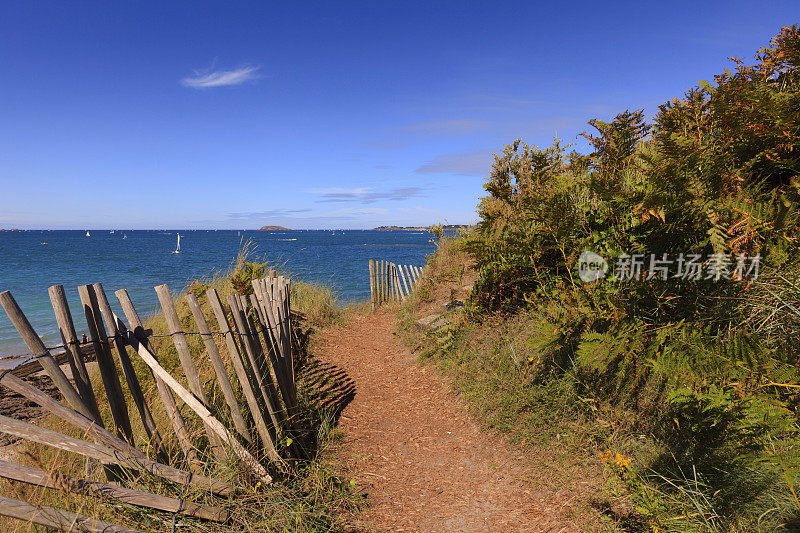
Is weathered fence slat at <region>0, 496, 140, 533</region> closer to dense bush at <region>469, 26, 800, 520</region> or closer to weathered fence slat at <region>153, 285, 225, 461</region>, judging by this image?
weathered fence slat at <region>153, 285, 225, 461</region>

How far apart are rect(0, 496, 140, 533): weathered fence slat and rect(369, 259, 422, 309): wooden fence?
10.2 meters

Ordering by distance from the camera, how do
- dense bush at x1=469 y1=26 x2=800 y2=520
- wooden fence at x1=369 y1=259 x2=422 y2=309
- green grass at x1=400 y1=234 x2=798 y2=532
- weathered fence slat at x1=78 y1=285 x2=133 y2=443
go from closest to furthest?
dense bush at x1=469 y1=26 x2=800 y2=520 → green grass at x1=400 y1=234 x2=798 y2=532 → weathered fence slat at x1=78 y1=285 x2=133 y2=443 → wooden fence at x1=369 y1=259 x2=422 y2=309

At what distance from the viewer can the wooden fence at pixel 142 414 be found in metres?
2.16

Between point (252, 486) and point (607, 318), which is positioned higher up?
point (607, 318)

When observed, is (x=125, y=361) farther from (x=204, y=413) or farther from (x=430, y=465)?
(x=430, y=465)

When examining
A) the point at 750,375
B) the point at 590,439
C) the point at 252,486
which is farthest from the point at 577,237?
the point at 252,486

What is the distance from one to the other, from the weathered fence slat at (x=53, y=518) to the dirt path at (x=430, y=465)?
1788mm

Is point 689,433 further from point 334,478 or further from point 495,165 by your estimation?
point 495,165

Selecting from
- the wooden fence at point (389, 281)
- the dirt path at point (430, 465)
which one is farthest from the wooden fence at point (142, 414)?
the wooden fence at point (389, 281)

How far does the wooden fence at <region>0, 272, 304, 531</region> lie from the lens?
2.16m

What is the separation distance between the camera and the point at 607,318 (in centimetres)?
311

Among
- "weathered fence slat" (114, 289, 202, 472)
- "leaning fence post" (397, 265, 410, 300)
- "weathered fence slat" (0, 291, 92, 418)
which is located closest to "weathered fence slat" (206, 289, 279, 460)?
"weathered fence slat" (114, 289, 202, 472)

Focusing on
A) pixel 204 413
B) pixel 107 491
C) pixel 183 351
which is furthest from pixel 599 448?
pixel 107 491

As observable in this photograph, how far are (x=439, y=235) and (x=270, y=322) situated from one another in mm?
7976
